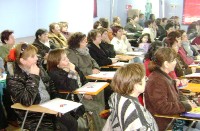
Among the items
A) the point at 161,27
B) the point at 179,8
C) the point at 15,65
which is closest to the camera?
the point at 15,65

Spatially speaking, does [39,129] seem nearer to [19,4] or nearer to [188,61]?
[188,61]

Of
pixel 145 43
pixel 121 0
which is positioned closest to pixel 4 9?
pixel 145 43

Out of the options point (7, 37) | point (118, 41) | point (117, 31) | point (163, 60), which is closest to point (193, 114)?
point (163, 60)

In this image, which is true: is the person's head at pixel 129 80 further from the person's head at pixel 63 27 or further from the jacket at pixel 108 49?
the person's head at pixel 63 27

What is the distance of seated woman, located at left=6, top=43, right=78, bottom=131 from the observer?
2854mm

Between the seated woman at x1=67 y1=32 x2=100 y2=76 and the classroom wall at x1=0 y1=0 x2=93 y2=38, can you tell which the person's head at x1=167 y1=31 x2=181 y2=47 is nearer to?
the seated woman at x1=67 y1=32 x2=100 y2=76

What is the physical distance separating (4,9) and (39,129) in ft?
12.9

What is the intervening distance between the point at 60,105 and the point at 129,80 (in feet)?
3.03

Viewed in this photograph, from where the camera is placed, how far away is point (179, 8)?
36.9ft

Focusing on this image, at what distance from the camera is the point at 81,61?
4.58 m

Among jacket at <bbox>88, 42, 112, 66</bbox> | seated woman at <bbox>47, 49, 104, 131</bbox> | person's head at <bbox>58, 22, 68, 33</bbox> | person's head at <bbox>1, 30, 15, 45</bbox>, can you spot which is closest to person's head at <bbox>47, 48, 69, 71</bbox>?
seated woman at <bbox>47, 49, 104, 131</bbox>

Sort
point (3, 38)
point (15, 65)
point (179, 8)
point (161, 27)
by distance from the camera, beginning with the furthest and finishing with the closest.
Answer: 1. point (179, 8)
2. point (161, 27)
3. point (3, 38)
4. point (15, 65)

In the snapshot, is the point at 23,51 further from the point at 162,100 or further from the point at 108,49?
the point at 108,49

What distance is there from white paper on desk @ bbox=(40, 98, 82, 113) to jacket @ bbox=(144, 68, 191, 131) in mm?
644
